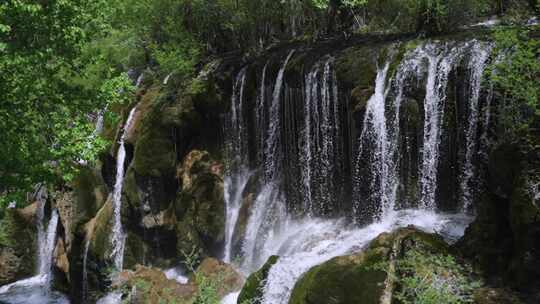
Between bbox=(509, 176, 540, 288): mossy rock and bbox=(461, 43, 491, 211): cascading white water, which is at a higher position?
bbox=(461, 43, 491, 211): cascading white water

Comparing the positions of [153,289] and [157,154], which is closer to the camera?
[153,289]

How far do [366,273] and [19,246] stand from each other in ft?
51.2

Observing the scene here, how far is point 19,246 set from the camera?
64.0ft

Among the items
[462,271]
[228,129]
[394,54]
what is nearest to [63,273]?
[228,129]

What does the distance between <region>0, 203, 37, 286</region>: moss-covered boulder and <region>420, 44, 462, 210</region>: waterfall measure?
14.6m

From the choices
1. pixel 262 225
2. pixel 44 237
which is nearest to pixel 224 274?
pixel 262 225

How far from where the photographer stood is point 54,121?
31.9ft

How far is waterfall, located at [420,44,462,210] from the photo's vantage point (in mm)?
10898

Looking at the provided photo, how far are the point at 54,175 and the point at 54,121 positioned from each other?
96cm

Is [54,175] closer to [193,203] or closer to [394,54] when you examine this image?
[193,203]

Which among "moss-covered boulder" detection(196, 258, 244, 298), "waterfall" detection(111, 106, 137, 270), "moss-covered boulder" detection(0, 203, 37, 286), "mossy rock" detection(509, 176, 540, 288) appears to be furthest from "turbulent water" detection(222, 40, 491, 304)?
"moss-covered boulder" detection(0, 203, 37, 286)

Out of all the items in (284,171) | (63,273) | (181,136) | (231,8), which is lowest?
(63,273)

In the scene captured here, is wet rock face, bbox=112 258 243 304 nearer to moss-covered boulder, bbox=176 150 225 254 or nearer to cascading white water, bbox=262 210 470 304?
cascading white water, bbox=262 210 470 304

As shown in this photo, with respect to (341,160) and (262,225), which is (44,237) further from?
(341,160)
